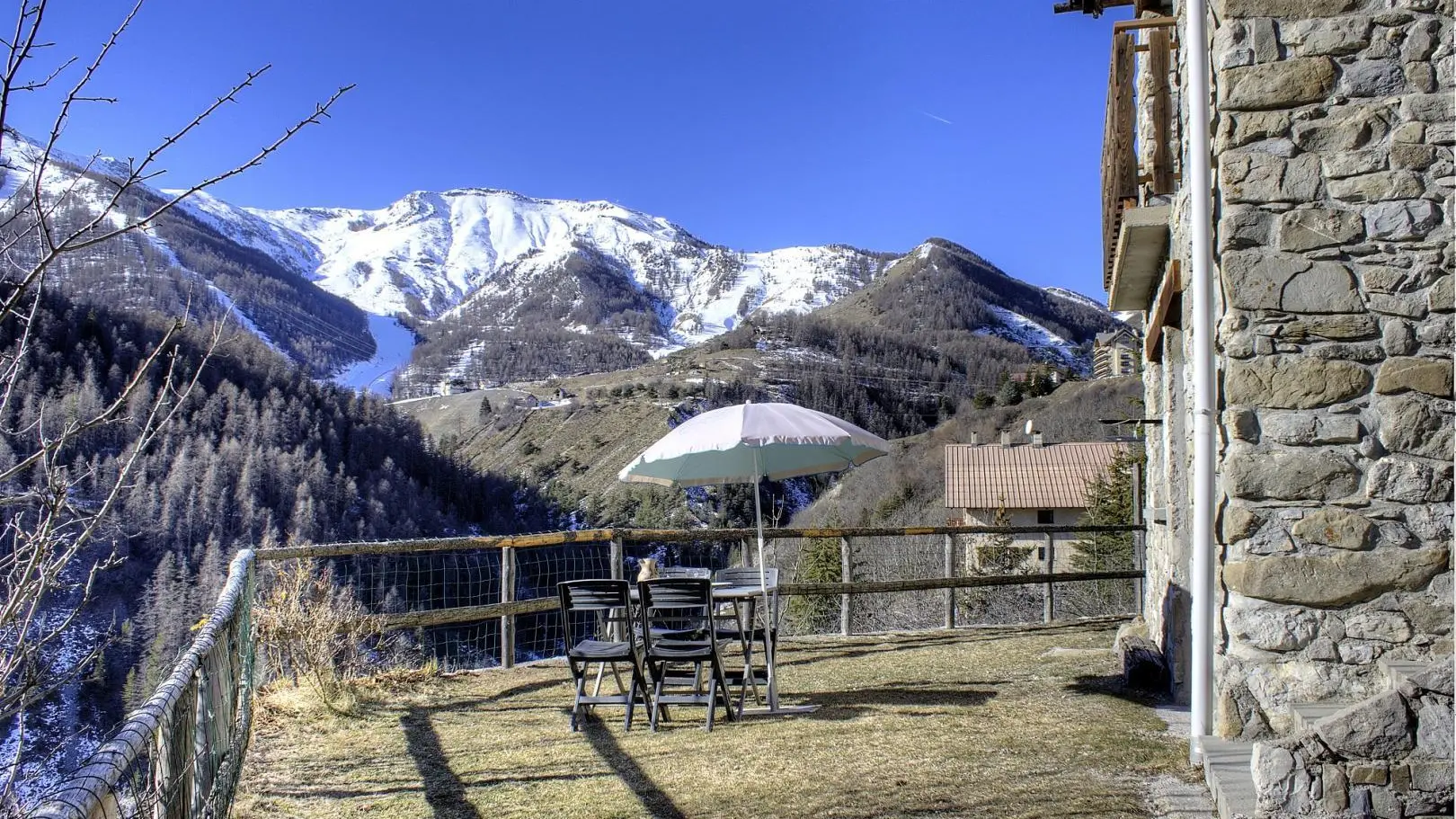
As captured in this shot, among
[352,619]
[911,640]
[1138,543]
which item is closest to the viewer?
[352,619]

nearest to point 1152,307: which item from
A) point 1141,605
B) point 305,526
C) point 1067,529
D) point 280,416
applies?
point 1067,529

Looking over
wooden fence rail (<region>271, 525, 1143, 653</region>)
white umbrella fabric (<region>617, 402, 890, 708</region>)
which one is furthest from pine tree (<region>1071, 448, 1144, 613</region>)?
white umbrella fabric (<region>617, 402, 890, 708</region>)

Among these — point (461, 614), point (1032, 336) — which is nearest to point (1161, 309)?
point (461, 614)

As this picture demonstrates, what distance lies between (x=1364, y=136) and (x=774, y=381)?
72.5 metres

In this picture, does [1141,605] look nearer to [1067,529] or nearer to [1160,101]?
[1067,529]

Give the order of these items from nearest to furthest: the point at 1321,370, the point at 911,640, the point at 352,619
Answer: the point at 1321,370 < the point at 352,619 < the point at 911,640

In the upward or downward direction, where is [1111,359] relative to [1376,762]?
upward

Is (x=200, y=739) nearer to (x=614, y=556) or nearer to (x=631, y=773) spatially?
(x=631, y=773)

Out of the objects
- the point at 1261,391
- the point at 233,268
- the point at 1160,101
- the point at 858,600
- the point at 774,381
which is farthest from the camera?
the point at 233,268

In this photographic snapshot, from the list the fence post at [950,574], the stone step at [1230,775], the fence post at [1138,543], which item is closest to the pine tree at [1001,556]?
the fence post at [1138,543]

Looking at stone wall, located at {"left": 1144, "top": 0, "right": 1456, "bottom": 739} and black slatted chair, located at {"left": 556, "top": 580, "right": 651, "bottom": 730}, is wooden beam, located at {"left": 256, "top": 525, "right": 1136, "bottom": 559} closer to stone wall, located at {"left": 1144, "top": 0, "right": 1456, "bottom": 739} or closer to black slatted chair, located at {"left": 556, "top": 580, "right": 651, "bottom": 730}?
black slatted chair, located at {"left": 556, "top": 580, "right": 651, "bottom": 730}

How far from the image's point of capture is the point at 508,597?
8070 mm

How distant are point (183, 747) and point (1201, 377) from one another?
13.4 feet

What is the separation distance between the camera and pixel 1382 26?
4.22m
